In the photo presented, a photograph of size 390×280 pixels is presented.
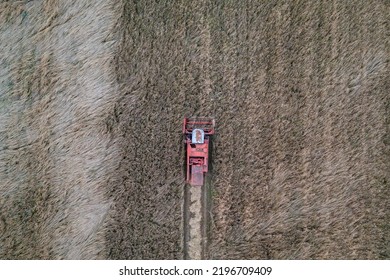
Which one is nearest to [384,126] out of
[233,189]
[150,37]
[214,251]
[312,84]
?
[312,84]

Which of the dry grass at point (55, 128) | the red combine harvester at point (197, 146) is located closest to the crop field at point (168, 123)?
the dry grass at point (55, 128)

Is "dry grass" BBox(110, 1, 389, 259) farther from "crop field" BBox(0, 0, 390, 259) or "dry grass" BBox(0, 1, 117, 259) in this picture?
"dry grass" BBox(0, 1, 117, 259)

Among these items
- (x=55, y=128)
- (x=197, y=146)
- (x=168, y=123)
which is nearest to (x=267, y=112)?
(x=197, y=146)

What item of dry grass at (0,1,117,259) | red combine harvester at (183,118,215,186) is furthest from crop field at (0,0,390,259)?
red combine harvester at (183,118,215,186)

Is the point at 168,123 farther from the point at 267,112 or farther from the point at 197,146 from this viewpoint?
the point at 267,112

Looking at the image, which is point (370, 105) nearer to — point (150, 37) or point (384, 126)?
point (384, 126)
